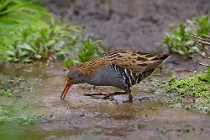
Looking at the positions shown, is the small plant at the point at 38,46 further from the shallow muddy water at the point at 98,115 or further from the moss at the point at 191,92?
the moss at the point at 191,92

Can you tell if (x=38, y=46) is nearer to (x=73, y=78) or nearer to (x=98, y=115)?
(x=73, y=78)

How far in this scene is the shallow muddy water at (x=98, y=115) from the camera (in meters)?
6.82

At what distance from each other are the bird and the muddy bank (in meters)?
2.67

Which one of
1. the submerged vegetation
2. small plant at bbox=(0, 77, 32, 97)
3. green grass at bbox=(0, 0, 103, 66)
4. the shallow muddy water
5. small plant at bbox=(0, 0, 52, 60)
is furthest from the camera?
small plant at bbox=(0, 0, 52, 60)

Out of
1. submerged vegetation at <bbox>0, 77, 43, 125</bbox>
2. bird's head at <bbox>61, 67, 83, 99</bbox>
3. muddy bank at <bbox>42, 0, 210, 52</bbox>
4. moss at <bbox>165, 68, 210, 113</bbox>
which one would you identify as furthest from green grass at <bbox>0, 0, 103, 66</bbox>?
moss at <bbox>165, 68, 210, 113</bbox>

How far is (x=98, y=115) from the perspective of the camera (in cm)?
749

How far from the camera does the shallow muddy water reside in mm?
6820

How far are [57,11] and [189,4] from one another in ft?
9.32

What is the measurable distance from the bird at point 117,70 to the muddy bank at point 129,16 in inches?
105

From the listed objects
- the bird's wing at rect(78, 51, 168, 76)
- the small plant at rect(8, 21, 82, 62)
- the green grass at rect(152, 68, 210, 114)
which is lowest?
the green grass at rect(152, 68, 210, 114)

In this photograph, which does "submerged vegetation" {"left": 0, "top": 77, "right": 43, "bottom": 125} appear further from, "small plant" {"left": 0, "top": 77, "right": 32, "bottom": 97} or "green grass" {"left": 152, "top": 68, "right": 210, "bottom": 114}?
"green grass" {"left": 152, "top": 68, "right": 210, "bottom": 114}

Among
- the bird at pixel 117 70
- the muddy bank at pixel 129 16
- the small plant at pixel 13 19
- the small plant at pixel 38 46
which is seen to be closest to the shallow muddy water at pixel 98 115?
the bird at pixel 117 70

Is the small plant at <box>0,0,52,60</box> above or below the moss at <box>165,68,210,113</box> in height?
above

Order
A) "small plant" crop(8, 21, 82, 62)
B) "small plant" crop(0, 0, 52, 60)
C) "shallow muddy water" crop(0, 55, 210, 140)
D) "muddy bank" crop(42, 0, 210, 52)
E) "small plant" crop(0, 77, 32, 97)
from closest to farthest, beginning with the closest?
"shallow muddy water" crop(0, 55, 210, 140)
"small plant" crop(0, 77, 32, 97)
"small plant" crop(0, 0, 52, 60)
"small plant" crop(8, 21, 82, 62)
"muddy bank" crop(42, 0, 210, 52)
